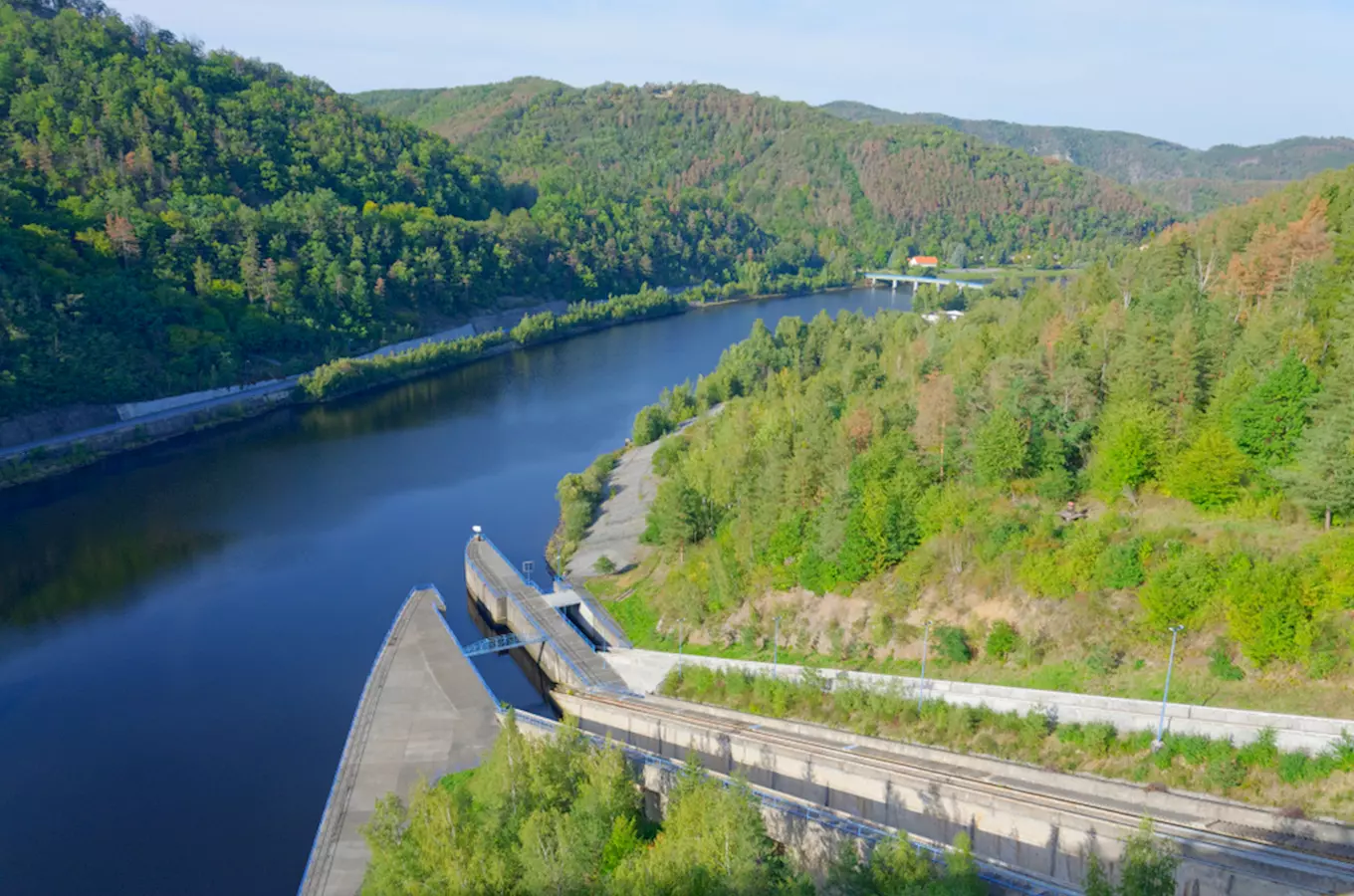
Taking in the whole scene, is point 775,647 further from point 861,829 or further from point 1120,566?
point 1120,566

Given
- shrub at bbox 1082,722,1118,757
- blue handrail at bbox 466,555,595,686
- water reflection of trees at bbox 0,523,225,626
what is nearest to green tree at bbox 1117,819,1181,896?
shrub at bbox 1082,722,1118,757

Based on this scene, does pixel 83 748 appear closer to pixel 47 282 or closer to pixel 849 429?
pixel 849 429

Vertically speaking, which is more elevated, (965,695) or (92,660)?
(965,695)

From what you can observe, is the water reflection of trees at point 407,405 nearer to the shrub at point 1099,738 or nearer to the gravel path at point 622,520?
the gravel path at point 622,520

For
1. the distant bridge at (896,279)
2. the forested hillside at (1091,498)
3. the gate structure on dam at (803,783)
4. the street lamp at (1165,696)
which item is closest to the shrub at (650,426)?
the forested hillside at (1091,498)

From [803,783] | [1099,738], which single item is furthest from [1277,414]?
[803,783]

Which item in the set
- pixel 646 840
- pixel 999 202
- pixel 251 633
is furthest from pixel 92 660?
pixel 999 202

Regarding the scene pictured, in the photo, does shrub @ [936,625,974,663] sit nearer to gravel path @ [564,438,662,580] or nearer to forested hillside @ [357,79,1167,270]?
gravel path @ [564,438,662,580]
